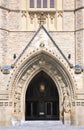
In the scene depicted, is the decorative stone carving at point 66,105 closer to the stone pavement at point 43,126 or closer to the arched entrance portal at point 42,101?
the stone pavement at point 43,126

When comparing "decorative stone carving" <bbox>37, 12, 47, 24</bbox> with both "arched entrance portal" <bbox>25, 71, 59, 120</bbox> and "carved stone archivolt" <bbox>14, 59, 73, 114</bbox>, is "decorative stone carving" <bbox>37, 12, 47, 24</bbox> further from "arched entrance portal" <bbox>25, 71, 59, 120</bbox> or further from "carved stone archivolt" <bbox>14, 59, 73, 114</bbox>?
"arched entrance portal" <bbox>25, 71, 59, 120</bbox>

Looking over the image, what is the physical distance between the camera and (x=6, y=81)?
18.5 m

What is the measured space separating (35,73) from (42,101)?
199 centimetres

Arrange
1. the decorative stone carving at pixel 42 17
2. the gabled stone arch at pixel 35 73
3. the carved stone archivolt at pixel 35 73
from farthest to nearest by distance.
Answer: the decorative stone carving at pixel 42 17 → the carved stone archivolt at pixel 35 73 → the gabled stone arch at pixel 35 73

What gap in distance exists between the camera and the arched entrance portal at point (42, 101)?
20.5 m

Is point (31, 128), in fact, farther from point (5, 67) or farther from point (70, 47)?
point (70, 47)

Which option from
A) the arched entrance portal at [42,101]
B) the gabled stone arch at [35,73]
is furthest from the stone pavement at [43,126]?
the arched entrance portal at [42,101]

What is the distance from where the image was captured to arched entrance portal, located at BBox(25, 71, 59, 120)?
806 inches

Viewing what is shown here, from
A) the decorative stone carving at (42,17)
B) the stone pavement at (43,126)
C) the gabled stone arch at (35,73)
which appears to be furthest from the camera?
the decorative stone carving at (42,17)

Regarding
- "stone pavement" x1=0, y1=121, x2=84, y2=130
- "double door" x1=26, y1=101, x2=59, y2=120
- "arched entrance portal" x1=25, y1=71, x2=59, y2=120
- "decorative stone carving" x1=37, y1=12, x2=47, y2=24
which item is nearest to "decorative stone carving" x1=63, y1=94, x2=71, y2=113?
"stone pavement" x1=0, y1=121, x2=84, y2=130

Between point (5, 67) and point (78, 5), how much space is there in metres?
4.68

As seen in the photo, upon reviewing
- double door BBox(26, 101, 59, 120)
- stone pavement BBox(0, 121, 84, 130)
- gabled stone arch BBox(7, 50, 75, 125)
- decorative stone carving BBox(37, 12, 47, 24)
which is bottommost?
stone pavement BBox(0, 121, 84, 130)

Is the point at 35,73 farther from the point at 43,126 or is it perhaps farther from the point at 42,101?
the point at 43,126

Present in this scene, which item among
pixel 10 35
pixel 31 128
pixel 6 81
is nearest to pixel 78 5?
pixel 10 35
